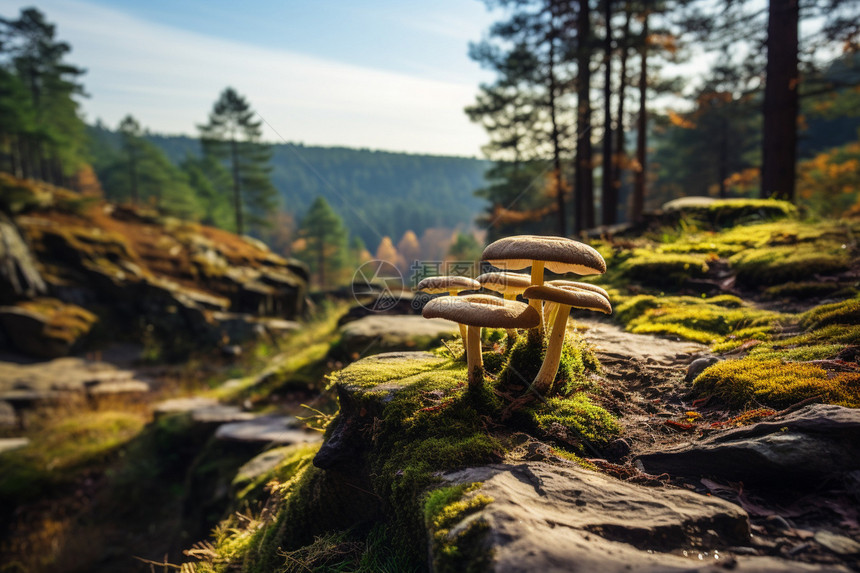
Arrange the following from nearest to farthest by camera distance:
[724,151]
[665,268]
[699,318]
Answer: [699,318]
[665,268]
[724,151]

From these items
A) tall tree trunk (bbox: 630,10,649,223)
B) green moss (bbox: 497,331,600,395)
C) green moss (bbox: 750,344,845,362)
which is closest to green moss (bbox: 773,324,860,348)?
green moss (bbox: 750,344,845,362)

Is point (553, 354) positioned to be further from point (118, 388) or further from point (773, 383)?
point (118, 388)

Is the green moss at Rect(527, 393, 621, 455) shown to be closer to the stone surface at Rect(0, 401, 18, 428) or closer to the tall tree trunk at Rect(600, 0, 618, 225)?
the tall tree trunk at Rect(600, 0, 618, 225)

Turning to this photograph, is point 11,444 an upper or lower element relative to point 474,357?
lower

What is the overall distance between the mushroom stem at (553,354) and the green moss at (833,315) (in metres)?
2.71

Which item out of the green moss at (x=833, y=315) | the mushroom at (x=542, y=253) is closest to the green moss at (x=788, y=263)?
the green moss at (x=833, y=315)

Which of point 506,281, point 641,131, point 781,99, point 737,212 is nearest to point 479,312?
point 506,281

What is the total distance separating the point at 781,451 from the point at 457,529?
164cm

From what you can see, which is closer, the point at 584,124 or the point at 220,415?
the point at 220,415

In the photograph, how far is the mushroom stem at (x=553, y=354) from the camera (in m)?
2.82

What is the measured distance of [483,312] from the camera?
7.85ft

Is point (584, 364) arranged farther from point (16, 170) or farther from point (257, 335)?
point (16, 170)

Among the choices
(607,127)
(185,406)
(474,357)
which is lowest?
(185,406)

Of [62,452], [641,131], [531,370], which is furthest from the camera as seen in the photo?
[641,131]
